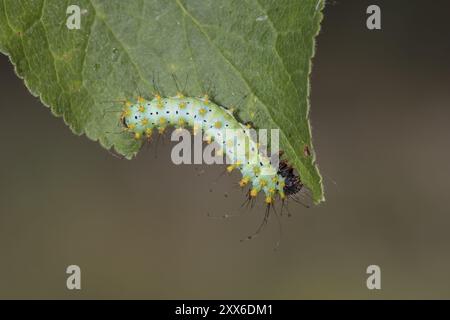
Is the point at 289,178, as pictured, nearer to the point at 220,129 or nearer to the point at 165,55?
the point at 220,129

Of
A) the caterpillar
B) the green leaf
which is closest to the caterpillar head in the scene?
the caterpillar

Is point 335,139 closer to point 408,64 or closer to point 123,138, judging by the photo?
point 408,64

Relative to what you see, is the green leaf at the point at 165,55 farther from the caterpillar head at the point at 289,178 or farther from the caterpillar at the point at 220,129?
the caterpillar head at the point at 289,178

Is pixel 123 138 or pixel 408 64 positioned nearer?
pixel 123 138

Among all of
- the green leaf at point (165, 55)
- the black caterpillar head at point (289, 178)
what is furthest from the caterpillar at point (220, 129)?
the green leaf at point (165, 55)

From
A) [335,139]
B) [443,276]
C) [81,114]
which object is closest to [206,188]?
[335,139]
